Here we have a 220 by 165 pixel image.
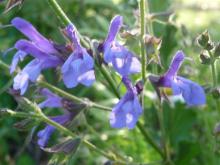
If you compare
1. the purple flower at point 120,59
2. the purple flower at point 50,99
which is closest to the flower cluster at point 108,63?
the purple flower at point 120,59

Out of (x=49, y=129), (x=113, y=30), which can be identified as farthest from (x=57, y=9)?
(x=49, y=129)

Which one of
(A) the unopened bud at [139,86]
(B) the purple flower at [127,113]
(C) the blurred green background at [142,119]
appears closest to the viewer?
(B) the purple flower at [127,113]

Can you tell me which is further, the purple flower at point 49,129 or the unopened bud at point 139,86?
the purple flower at point 49,129

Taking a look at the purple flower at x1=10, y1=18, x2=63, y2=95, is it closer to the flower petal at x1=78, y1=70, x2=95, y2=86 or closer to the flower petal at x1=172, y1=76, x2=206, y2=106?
the flower petal at x1=78, y1=70, x2=95, y2=86

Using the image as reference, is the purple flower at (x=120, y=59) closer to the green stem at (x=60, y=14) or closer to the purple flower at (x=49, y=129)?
the green stem at (x=60, y=14)

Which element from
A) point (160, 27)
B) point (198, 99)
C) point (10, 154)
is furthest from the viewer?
point (10, 154)

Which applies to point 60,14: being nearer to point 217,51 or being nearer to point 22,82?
point 22,82

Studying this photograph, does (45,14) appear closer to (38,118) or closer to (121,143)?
(121,143)

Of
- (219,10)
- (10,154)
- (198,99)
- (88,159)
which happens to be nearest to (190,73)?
(198,99)
